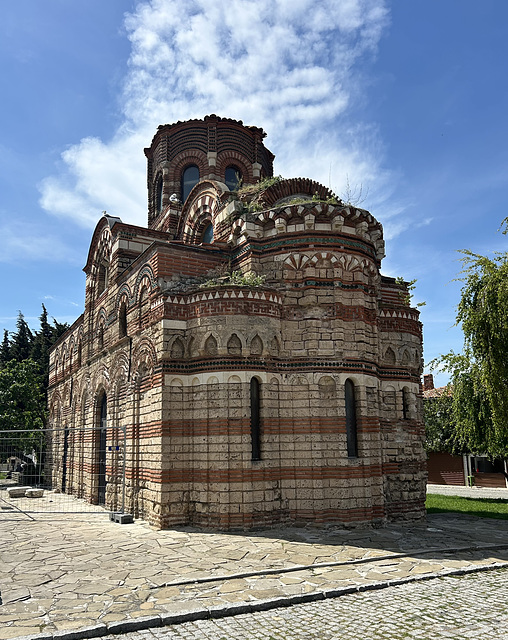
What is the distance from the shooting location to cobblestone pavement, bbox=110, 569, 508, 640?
524 cm

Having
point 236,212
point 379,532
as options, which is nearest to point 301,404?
point 379,532

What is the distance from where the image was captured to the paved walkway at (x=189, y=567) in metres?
5.82

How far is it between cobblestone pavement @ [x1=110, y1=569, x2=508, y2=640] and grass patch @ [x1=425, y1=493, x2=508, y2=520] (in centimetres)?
844

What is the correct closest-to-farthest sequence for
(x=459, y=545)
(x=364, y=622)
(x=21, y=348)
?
(x=364, y=622) < (x=459, y=545) < (x=21, y=348)

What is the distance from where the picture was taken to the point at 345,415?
11234 millimetres

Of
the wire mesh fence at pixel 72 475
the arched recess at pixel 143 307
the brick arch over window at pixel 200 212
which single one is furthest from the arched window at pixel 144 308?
the brick arch over window at pixel 200 212

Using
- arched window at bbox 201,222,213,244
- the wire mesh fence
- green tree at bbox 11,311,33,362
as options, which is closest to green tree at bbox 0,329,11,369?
green tree at bbox 11,311,33,362

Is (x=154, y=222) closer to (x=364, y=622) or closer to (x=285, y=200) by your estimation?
(x=285, y=200)

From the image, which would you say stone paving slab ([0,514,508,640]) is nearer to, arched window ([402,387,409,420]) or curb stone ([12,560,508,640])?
curb stone ([12,560,508,640])

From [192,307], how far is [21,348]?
3063 cm

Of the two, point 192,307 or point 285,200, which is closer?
point 192,307

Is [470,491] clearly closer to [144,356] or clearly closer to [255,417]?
[255,417]

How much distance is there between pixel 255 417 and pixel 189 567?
3.92 metres

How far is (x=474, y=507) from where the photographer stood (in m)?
16.5
